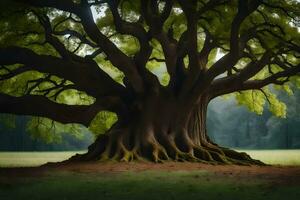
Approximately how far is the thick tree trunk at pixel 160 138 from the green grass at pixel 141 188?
570cm

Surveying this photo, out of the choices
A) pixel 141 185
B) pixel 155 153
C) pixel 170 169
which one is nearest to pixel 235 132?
pixel 155 153

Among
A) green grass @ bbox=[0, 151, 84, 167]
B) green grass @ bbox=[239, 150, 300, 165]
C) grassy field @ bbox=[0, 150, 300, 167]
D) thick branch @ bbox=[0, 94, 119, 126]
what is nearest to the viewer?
thick branch @ bbox=[0, 94, 119, 126]

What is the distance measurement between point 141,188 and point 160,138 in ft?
32.9

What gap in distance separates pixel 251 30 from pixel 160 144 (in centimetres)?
634

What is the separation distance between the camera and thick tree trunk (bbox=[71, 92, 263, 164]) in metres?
19.2

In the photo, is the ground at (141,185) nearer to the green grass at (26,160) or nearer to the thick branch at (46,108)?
the thick branch at (46,108)

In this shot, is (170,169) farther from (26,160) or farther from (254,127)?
(254,127)

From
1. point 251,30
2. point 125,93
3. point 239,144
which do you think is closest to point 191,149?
point 125,93

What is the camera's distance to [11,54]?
57.8 feet

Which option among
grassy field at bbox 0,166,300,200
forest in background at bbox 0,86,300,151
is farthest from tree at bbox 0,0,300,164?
forest in background at bbox 0,86,300,151

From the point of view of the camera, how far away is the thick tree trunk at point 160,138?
19.2 metres

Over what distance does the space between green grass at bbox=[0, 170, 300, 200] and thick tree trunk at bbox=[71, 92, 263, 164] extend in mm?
5704

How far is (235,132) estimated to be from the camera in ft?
236

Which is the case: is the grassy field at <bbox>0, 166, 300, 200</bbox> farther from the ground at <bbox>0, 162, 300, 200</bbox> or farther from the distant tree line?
the distant tree line
